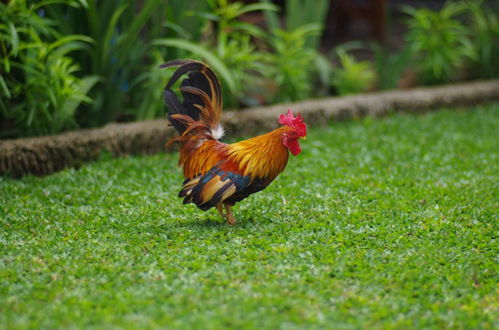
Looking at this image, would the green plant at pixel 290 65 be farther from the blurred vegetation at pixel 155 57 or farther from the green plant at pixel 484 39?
the green plant at pixel 484 39

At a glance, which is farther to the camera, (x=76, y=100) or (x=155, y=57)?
(x=155, y=57)

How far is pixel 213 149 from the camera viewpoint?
13.2ft

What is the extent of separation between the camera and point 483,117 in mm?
8039

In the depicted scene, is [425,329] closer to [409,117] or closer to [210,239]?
[210,239]

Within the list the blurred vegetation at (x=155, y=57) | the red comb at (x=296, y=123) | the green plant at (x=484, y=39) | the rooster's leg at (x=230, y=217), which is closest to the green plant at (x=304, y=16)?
the blurred vegetation at (x=155, y=57)

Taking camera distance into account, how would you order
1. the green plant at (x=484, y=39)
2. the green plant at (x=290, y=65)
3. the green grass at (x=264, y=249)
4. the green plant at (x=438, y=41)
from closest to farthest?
the green grass at (x=264, y=249), the green plant at (x=290, y=65), the green plant at (x=438, y=41), the green plant at (x=484, y=39)

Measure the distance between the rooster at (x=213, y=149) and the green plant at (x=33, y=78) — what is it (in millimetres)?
1696

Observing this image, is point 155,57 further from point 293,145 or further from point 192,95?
point 293,145

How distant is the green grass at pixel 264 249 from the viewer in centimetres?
298

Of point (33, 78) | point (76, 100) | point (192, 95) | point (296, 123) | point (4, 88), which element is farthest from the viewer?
point (76, 100)

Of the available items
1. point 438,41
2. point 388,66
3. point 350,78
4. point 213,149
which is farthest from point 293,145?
point 438,41

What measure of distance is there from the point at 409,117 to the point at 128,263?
17.7 feet

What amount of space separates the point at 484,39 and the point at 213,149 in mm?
6529

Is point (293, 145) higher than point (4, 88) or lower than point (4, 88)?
lower
